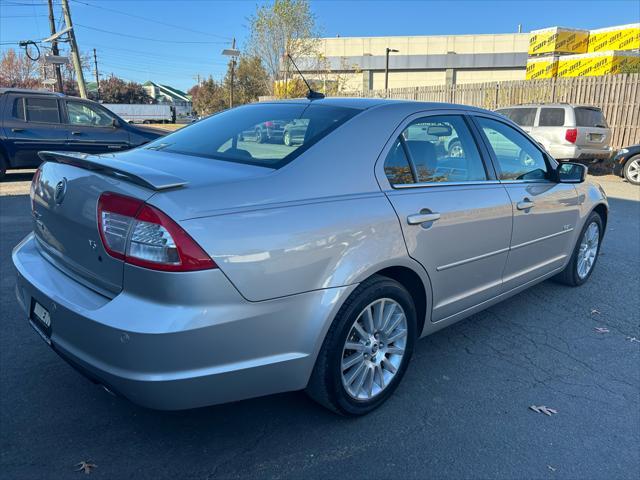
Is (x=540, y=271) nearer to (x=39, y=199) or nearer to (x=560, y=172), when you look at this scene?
(x=560, y=172)

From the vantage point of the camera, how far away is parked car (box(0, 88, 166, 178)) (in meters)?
10.1

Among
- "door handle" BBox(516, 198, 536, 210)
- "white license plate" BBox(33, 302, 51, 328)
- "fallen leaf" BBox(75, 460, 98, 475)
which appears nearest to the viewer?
"fallen leaf" BBox(75, 460, 98, 475)

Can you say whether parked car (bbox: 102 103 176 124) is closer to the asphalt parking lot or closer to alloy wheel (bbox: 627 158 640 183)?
alloy wheel (bbox: 627 158 640 183)

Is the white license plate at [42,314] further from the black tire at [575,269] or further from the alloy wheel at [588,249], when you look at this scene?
the alloy wheel at [588,249]

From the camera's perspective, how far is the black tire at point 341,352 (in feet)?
8.14

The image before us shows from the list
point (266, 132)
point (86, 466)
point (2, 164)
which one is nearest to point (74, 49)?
point (2, 164)

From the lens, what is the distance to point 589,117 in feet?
42.5

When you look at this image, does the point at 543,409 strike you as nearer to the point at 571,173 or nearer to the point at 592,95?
the point at 571,173

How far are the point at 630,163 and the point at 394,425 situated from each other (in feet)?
40.6

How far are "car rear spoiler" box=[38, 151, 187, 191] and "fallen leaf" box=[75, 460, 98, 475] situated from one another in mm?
1325

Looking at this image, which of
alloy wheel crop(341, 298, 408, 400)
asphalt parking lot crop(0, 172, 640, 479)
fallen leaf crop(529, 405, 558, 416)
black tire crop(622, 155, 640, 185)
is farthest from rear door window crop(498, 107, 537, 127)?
alloy wheel crop(341, 298, 408, 400)

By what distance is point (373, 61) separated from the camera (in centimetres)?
4712

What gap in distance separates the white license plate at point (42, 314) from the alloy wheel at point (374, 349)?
1460mm

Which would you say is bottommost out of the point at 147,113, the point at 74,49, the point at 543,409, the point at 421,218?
the point at 543,409
